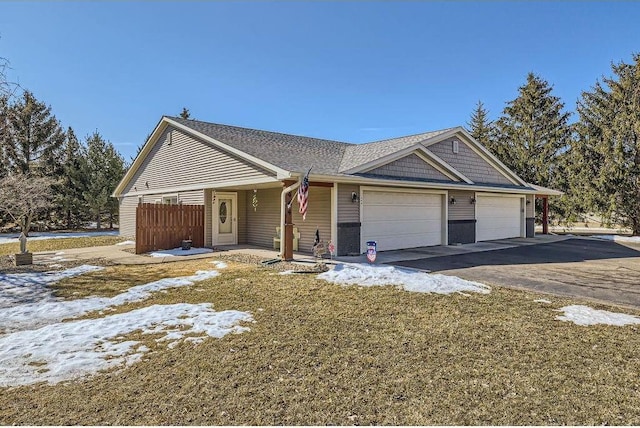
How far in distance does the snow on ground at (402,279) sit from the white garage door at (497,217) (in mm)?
9307

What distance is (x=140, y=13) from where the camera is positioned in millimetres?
9797

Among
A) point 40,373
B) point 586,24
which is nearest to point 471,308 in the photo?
point 40,373

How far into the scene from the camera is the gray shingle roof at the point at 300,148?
37.8 ft

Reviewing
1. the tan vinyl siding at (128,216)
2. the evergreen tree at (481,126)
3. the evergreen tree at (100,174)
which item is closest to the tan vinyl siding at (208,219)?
the tan vinyl siding at (128,216)

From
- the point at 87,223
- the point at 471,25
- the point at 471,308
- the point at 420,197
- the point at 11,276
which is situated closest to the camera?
the point at 471,308

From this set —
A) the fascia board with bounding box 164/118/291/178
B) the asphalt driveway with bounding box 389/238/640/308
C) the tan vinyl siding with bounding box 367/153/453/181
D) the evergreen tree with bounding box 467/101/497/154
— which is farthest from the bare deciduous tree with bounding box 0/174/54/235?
Answer: the evergreen tree with bounding box 467/101/497/154

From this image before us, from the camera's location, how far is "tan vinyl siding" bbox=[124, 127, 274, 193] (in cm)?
1227

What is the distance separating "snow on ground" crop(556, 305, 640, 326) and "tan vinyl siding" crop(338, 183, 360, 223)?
21.4 feet

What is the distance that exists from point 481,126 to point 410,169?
84.6 feet

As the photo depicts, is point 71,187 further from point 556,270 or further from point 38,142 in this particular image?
point 556,270

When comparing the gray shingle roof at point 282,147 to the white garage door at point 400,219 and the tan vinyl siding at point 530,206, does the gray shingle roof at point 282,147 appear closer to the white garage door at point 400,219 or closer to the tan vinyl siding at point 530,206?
the white garage door at point 400,219

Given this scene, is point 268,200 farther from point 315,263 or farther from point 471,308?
point 471,308

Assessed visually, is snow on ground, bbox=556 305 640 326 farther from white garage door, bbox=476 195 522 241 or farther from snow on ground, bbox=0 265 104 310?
white garage door, bbox=476 195 522 241

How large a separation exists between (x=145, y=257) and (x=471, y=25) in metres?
12.9
